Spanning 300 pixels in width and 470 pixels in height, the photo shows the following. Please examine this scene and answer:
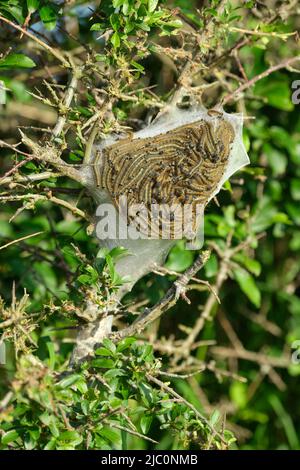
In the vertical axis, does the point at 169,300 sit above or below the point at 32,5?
below

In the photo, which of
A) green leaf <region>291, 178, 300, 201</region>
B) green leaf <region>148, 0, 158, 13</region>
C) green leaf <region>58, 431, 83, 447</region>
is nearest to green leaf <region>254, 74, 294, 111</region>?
green leaf <region>291, 178, 300, 201</region>

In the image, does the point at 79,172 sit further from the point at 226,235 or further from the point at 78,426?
the point at 226,235

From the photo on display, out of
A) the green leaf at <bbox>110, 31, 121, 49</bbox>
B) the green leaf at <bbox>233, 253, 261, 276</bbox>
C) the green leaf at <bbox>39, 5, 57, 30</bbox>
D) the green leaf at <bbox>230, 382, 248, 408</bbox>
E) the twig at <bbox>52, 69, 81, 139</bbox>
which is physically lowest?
the green leaf at <bbox>230, 382, 248, 408</bbox>

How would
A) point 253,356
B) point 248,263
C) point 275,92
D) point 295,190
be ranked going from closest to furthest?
point 248,263 < point 275,92 < point 295,190 < point 253,356

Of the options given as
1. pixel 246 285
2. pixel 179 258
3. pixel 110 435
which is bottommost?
pixel 110 435

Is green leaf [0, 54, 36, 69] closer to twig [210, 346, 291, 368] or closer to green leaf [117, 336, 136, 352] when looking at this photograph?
green leaf [117, 336, 136, 352]

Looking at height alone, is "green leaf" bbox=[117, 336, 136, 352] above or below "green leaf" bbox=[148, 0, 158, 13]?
below

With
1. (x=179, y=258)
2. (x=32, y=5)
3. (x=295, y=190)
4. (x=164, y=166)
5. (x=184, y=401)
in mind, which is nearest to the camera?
(x=184, y=401)

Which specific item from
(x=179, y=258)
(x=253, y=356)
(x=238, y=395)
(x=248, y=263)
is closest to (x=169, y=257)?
(x=179, y=258)

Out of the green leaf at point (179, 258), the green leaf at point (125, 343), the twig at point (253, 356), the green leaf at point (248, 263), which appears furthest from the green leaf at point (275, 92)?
the green leaf at point (125, 343)

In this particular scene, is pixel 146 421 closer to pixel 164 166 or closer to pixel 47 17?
pixel 164 166

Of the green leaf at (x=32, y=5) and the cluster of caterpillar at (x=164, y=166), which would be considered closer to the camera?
the cluster of caterpillar at (x=164, y=166)

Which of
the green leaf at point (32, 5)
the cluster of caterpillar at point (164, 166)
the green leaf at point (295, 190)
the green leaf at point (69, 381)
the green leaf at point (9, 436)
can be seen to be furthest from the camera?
the green leaf at point (295, 190)

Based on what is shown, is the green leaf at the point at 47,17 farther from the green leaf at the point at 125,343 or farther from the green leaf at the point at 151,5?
the green leaf at the point at 125,343
